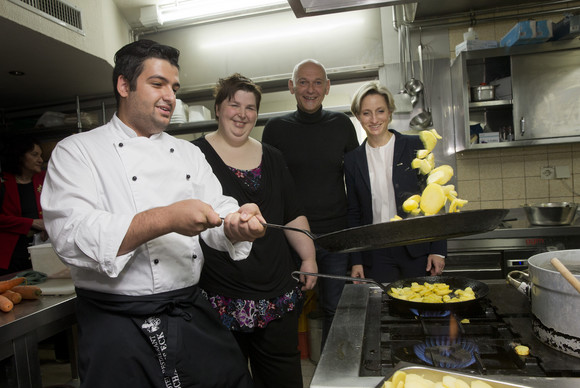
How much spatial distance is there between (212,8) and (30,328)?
9.32 feet

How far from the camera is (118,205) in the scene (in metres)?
1.25

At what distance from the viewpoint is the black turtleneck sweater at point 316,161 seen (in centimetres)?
234

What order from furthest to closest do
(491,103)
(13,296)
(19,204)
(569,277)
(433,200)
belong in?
(19,204), (491,103), (13,296), (433,200), (569,277)

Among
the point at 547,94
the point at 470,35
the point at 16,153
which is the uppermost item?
the point at 470,35

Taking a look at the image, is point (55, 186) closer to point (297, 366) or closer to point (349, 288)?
point (349, 288)

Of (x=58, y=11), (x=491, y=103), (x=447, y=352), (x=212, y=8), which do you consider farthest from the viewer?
(x=212, y=8)

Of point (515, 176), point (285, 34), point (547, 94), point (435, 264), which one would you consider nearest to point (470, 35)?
point (547, 94)

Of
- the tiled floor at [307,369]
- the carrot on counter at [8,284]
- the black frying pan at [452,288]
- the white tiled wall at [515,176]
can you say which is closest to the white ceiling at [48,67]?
the white tiled wall at [515,176]

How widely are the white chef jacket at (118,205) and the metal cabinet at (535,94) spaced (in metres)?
A: 2.30

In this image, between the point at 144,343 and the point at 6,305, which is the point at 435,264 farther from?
the point at 6,305

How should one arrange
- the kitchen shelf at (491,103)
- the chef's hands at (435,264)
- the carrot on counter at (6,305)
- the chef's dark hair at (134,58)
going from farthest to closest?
the kitchen shelf at (491,103) < the chef's hands at (435,264) < the carrot on counter at (6,305) < the chef's dark hair at (134,58)

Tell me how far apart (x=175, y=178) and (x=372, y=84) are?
4.01 feet

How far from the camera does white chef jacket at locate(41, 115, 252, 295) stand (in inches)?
42.2

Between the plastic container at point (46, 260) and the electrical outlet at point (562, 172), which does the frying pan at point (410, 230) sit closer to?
the plastic container at point (46, 260)
